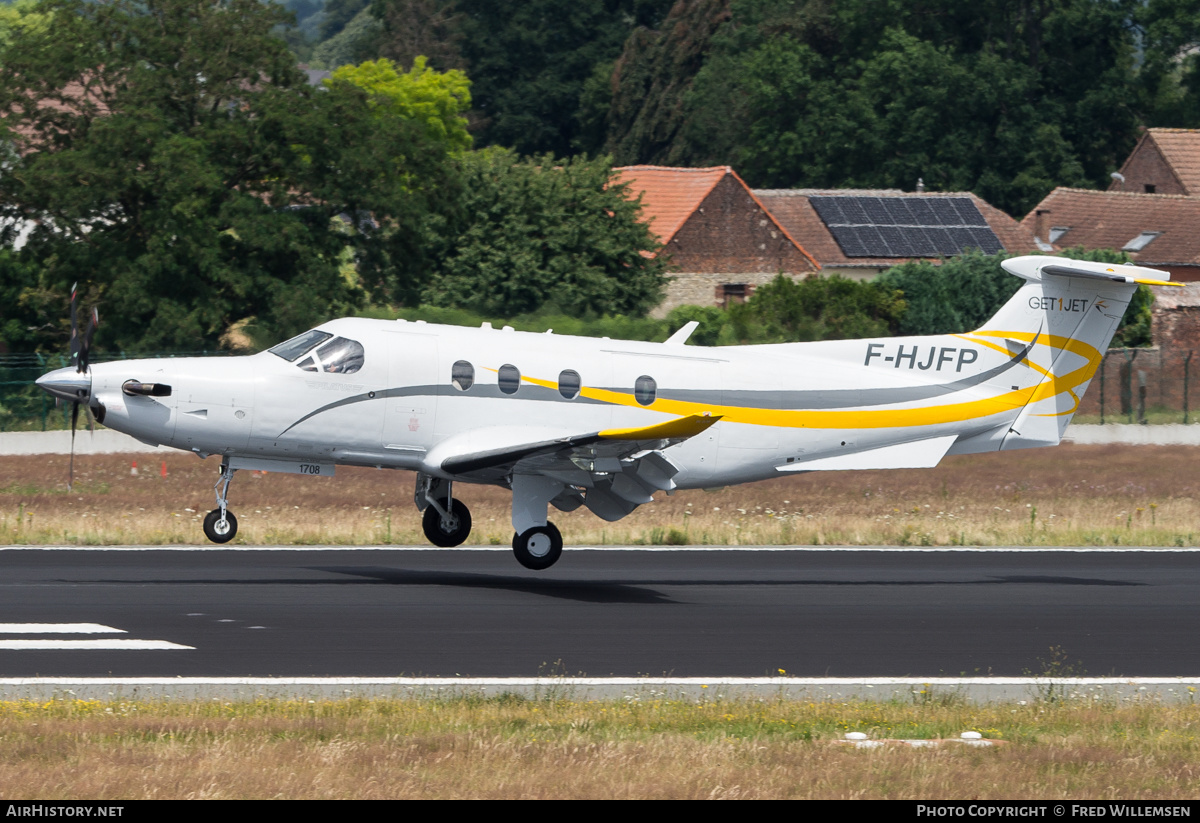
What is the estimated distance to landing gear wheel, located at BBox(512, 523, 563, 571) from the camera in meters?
19.1

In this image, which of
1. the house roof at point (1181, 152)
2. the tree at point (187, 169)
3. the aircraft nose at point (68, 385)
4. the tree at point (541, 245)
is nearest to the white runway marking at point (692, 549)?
the aircraft nose at point (68, 385)

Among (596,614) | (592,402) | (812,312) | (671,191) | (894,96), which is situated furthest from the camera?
(894,96)

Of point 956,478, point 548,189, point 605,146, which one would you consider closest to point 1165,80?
point 605,146

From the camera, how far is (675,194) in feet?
228

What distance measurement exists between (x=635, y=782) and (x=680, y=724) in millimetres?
1878

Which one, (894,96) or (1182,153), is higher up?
(894,96)

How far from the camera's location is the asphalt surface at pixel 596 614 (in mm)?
13906

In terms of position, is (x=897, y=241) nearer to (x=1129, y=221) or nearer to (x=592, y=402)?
(x=1129, y=221)

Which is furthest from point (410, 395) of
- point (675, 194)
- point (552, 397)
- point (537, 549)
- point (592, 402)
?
point (675, 194)

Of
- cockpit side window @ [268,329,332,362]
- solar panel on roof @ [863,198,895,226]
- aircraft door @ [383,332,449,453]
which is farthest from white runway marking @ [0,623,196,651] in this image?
solar panel on roof @ [863,198,895,226]

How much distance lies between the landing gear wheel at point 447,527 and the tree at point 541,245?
1071 inches

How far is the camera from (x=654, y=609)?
17391 millimetres

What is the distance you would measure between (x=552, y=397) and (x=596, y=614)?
12.2 ft

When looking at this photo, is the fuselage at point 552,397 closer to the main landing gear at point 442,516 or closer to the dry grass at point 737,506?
the main landing gear at point 442,516
